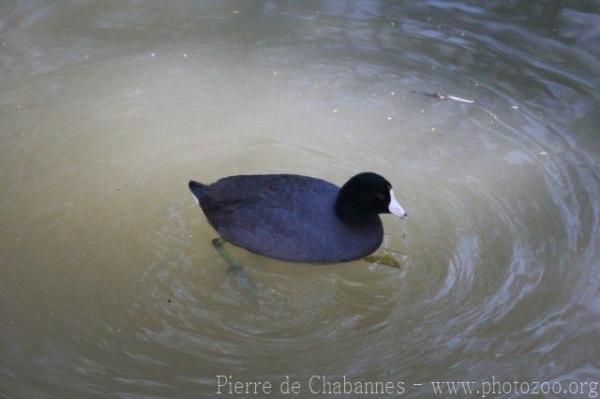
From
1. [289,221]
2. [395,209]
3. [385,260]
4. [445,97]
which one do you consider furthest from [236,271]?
[445,97]

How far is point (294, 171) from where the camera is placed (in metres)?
5.63

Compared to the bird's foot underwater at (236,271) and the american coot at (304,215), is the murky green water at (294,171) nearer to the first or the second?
the bird's foot underwater at (236,271)

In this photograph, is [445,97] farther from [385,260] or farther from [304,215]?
[304,215]

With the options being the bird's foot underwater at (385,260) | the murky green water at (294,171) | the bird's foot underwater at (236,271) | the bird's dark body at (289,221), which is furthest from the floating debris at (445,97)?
the bird's foot underwater at (236,271)

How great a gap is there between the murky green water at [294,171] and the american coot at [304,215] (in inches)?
7.2

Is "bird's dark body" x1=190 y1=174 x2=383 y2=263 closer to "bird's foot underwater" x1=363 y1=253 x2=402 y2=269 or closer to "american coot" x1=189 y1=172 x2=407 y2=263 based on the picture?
"american coot" x1=189 y1=172 x2=407 y2=263

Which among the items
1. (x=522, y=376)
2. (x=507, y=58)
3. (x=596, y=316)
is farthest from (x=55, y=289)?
(x=507, y=58)

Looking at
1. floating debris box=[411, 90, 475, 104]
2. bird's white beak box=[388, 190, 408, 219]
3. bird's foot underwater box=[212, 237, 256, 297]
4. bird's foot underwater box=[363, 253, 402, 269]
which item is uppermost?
bird's white beak box=[388, 190, 408, 219]

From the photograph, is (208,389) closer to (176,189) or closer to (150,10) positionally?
(176,189)

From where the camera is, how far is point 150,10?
7715 millimetres

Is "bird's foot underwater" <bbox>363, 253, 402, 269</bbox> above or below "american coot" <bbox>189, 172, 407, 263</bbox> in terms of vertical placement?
below

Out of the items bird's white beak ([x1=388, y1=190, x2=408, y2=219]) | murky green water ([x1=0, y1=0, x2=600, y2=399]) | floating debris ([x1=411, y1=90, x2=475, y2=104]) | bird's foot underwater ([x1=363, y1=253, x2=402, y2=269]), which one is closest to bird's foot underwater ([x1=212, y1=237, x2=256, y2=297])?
murky green water ([x1=0, y1=0, x2=600, y2=399])

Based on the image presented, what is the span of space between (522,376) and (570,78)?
3.68 meters

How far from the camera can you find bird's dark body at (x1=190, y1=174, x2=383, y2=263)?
4691mm
